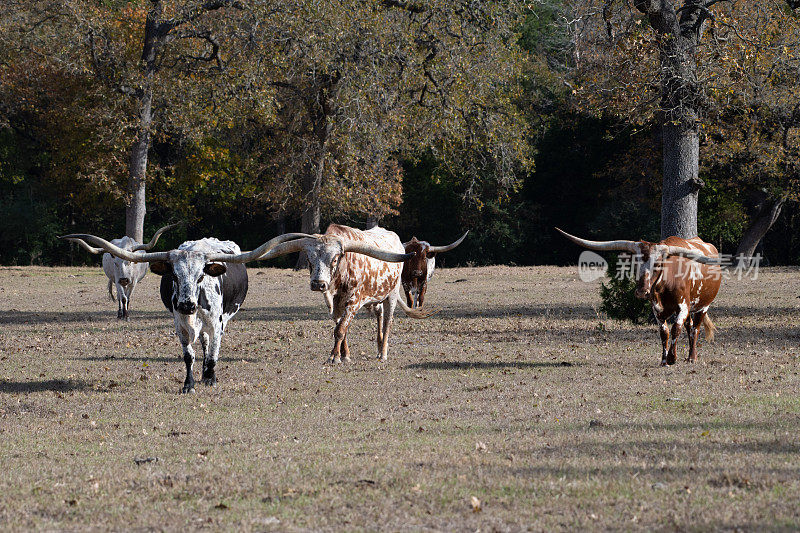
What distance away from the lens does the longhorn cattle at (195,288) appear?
9.30m

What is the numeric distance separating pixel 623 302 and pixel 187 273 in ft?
29.4

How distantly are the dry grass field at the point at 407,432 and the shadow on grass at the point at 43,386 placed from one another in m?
0.03

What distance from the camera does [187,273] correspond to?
366 inches

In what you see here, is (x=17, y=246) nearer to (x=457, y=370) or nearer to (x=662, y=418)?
(x=457, y=370)

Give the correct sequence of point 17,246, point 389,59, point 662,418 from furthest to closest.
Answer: point 17,246 < point 389,59 < point 662,418

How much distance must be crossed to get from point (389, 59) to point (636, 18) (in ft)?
33.3

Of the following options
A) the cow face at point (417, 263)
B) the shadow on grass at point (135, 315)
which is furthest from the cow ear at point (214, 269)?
the cow face at point (417, 263)

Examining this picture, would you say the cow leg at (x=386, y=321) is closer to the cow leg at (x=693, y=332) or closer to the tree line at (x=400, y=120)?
the cow leg at (x=693, y=332)

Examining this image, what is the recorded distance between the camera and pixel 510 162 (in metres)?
30.2

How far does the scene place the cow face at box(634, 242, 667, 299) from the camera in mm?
11081

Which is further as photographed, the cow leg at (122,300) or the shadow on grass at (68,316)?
the cow leg at (122,300)

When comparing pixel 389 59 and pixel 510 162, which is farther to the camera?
pixel 510 162

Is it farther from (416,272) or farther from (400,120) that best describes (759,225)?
(416,272)

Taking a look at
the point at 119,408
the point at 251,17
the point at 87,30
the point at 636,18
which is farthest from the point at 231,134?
the point at 119,408
